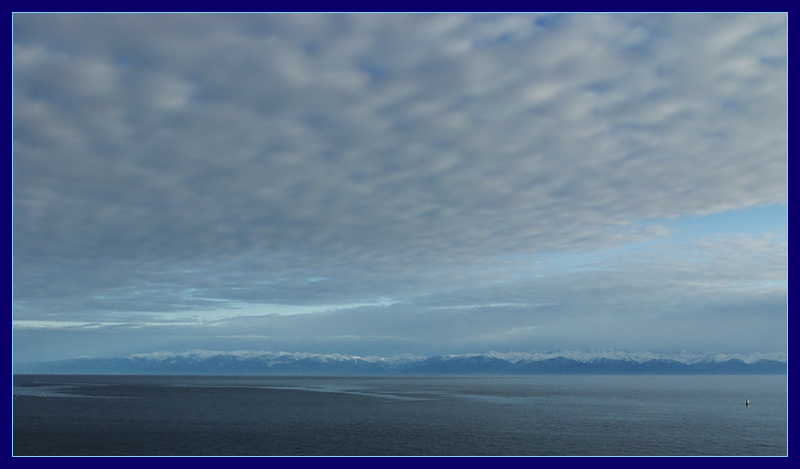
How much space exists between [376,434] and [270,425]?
1779 centimetres

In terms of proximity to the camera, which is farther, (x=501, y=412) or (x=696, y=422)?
(x=501, y=412)

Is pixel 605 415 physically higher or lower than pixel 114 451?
lower

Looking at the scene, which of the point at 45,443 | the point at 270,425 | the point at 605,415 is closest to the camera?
the point at 45,443

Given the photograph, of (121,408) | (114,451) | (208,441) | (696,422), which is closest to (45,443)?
(114,451)

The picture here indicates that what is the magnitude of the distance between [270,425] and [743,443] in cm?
6113

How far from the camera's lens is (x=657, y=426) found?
8875 centimetres

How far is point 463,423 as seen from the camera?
288ft

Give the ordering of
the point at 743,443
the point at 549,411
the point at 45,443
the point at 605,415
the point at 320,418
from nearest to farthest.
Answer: the point at 45,443 < the point at 743,443 < the point at 320,418 < the point at 605,415 < the point at 549,411

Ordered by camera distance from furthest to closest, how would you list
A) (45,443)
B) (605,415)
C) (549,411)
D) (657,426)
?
(549,411) → (605,415) → (657,426) → (45,443)

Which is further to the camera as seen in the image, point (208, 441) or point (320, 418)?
point (320, 418)

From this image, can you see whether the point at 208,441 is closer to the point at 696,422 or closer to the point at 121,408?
the point at 121,408

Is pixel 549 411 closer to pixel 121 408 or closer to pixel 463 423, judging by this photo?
pixel 463 423

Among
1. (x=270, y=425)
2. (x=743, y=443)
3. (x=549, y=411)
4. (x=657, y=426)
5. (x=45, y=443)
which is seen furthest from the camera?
(x=549, y=411)

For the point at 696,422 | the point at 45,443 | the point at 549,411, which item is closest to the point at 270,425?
the point at 45,443
